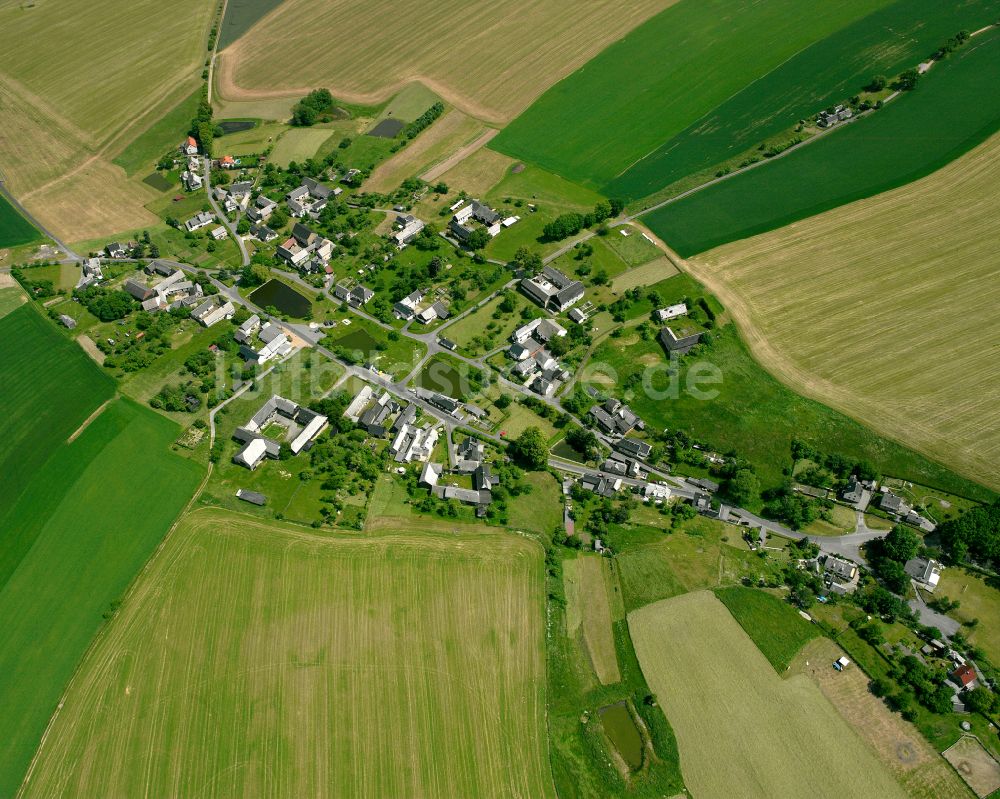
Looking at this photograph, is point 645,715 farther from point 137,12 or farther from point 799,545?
point 137,12

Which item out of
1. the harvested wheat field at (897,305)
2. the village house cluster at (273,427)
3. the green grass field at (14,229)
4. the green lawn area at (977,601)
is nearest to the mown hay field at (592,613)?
the green lawn area at (977,601)

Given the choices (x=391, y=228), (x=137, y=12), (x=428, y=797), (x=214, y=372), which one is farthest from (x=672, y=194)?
(x=137, y=12)

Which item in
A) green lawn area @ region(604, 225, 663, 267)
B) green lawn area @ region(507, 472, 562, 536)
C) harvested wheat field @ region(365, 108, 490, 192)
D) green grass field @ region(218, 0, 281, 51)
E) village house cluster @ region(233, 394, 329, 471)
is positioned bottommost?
green lawn area @ region(507, 472, 562, 536)

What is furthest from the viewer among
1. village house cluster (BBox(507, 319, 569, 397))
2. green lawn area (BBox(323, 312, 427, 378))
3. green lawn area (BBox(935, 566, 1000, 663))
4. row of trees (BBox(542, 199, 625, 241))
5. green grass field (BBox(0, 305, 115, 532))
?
row of trees (BBox(542, 199, 625, 241))

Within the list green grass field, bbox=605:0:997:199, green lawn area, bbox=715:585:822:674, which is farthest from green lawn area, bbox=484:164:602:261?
green lawn area, bbox=715:585:822:674

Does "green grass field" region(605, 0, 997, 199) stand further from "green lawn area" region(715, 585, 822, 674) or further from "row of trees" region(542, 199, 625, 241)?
"green lawn area" region(715, 585, 822, 674)

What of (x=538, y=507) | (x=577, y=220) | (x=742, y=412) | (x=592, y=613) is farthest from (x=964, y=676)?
(x=577, y=220)

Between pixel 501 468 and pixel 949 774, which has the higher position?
pixel 501 468

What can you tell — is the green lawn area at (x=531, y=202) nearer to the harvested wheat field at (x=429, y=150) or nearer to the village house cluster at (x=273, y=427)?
the harvested wheat field at (x=429, y=150)
